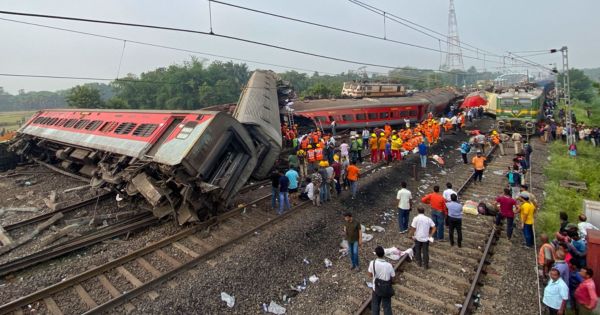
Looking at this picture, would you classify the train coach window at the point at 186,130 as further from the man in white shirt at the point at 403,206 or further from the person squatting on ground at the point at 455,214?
the person squatting on ground at the point at 455,214

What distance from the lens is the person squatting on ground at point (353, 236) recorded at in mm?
7121

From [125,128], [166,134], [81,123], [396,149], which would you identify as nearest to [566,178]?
[396,149]

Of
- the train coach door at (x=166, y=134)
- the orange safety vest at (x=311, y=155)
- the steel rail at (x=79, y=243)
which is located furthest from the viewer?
the orange safety vest at (x=311, y=155)

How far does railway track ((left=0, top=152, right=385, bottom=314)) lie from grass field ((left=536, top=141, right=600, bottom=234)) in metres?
7.42

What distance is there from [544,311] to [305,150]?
10948 millimetres

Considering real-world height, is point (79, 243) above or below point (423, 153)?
below

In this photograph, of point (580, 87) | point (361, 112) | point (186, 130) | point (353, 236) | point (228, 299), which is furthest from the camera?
point (580, 87)

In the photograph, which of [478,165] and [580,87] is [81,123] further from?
[580,87]

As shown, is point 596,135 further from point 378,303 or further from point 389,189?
point 378,303

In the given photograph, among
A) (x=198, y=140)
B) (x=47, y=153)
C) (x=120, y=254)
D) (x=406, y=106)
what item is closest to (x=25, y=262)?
(x=120, y=254)

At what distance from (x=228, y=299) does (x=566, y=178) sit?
14.4m

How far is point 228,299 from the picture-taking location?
20.8ft

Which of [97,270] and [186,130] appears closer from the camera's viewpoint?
[97,270]

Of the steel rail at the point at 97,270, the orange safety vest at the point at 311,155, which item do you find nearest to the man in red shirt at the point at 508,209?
the steel rail at the point at 97,270
